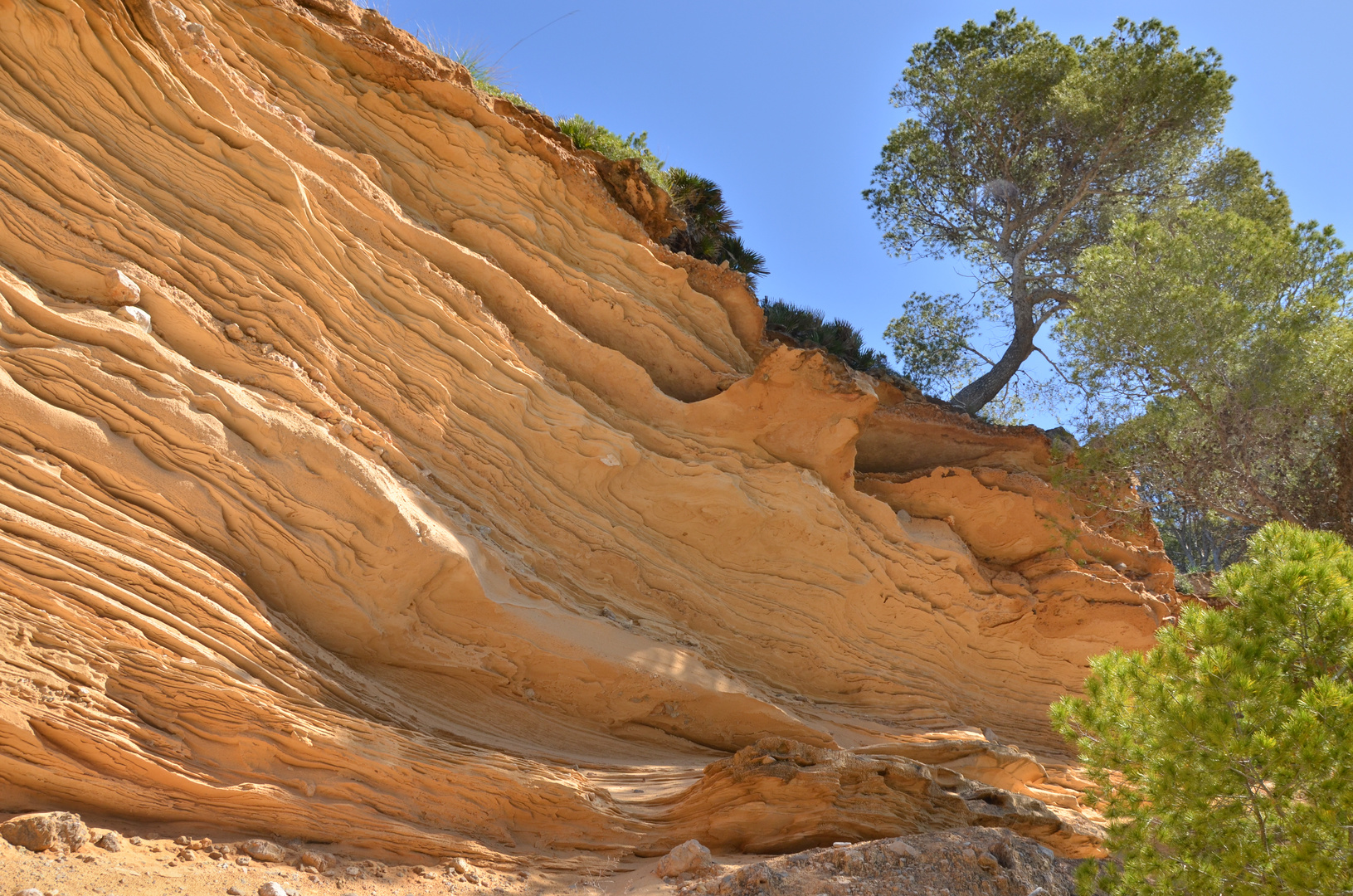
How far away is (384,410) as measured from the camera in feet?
24.0

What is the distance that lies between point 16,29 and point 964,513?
35.2 feet

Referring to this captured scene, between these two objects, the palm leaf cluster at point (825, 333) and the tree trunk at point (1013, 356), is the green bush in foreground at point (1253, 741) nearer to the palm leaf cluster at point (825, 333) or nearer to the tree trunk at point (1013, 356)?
the palm leaf cluster at point (825, 333)

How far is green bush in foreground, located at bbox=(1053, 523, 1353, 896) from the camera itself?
13.1ft

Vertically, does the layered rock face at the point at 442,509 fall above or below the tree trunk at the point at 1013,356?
below

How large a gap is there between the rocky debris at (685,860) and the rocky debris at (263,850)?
247 cm

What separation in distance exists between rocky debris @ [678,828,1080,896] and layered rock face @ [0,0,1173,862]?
0.65m

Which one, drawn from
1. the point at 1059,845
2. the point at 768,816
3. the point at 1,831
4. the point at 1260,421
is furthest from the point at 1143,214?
the point at 1,831

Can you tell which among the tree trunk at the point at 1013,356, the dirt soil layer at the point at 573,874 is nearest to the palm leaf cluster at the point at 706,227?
the tree trunk at the point at 1013,356

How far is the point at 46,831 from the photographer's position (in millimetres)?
4277

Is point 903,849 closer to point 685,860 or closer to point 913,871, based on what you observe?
point 913,871

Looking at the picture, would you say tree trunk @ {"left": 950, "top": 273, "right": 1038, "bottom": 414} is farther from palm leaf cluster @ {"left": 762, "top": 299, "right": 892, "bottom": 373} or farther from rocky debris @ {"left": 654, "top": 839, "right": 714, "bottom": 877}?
rocky debris @ {"left": 654, "top": 839, "right": 714, "bottom": 877}

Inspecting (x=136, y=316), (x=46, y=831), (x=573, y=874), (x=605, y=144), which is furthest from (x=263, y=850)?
(x=605, y=144)

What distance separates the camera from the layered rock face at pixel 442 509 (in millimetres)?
5301

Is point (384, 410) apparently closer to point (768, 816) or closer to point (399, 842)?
point (399, 842)
